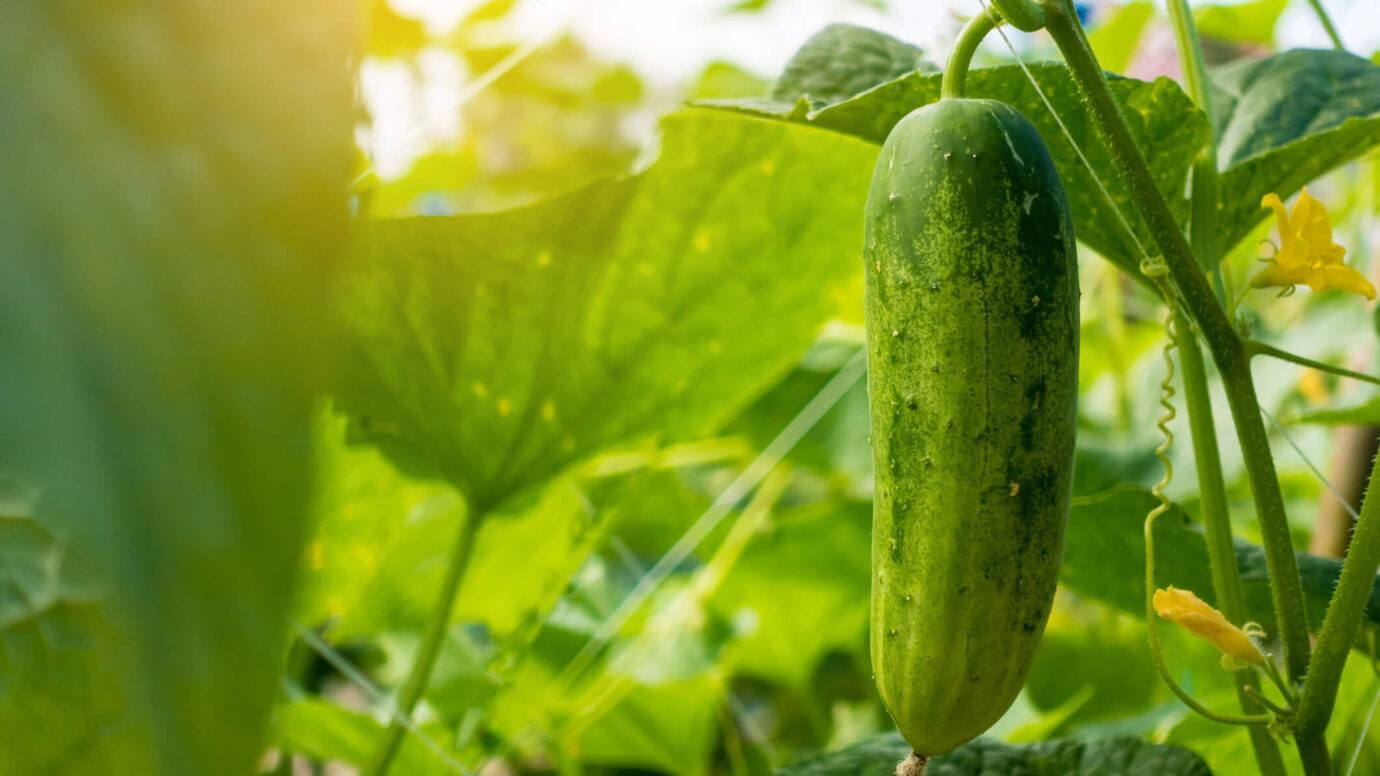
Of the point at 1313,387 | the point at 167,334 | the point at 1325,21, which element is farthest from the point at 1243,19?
the point at 167,334

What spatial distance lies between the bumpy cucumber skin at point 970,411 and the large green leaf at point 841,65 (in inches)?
6.8

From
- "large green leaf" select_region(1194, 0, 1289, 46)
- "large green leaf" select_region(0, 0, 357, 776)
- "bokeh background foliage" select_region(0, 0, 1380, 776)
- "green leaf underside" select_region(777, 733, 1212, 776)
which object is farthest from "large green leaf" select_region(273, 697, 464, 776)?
"large green leaf" select_region(1194, 0, 1289, 46)

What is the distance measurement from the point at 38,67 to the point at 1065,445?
1.09 feet

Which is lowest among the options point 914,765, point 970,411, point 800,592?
point 800,592

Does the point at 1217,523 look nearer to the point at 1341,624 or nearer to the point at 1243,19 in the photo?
the point at 1341,624

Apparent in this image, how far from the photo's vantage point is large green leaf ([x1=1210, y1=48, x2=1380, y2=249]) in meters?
0.53

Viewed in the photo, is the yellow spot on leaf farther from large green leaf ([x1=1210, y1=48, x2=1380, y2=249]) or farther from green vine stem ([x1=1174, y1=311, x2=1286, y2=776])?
green vine stem ([x1=1174, y1=311, x2=1286, y2=776])

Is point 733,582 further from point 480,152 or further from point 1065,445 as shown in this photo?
point 480,152

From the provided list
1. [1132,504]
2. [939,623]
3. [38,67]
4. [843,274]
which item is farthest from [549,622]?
[38,67]

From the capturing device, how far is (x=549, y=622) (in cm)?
102

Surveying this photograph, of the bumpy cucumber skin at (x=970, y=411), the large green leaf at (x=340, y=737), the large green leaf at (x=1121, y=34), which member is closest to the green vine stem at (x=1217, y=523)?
the bumpy cucumber skin at (x=970, y=411)

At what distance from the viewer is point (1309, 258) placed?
1.70 ft

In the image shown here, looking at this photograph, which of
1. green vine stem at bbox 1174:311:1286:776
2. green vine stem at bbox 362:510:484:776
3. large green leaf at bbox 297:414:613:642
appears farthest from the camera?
large green leaf at bbox 297:414:613:642

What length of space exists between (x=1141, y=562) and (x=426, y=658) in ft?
1.38
